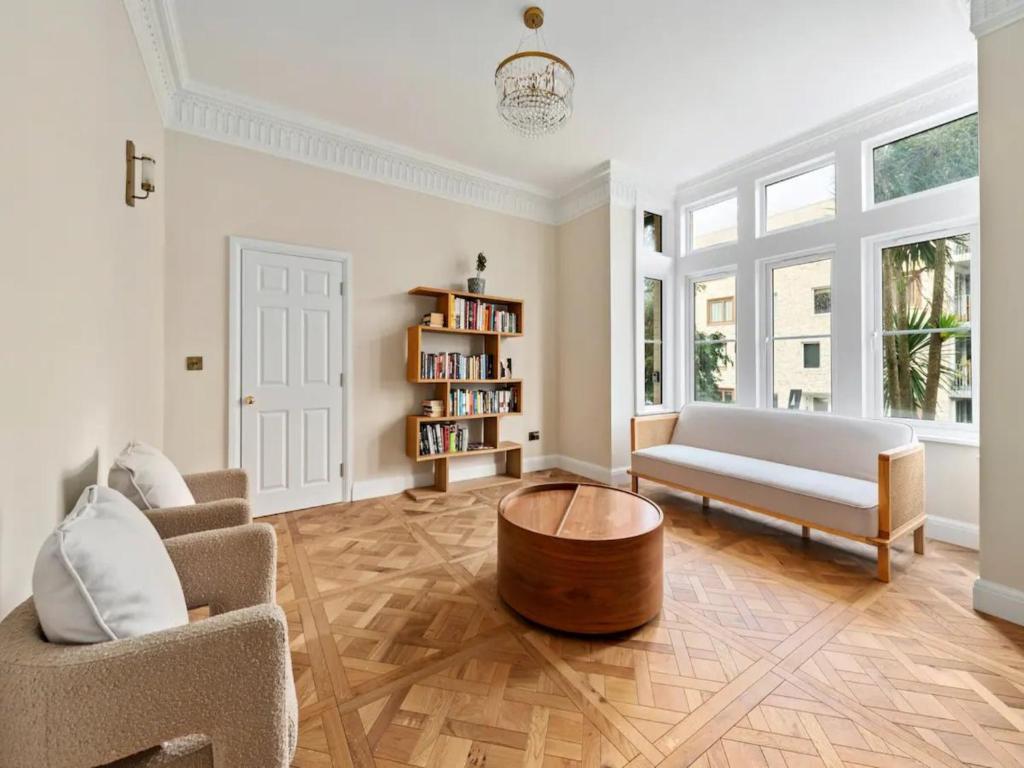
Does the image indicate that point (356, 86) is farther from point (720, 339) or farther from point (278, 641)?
point (720, 339)

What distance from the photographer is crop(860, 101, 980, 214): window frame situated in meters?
2.92

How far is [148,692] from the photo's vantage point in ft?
2.60

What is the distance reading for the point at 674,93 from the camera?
10.2ft

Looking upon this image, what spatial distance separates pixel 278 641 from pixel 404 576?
165 cm

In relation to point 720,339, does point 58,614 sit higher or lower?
lower

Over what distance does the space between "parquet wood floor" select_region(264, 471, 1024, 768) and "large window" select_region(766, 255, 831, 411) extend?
147cm

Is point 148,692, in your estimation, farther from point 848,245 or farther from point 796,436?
point 848,245

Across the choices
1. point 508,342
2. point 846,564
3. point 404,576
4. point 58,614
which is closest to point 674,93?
point 508,342

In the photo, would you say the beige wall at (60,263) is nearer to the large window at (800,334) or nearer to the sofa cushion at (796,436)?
the sofa cushion at (796,436)

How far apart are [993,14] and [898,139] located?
1406mm

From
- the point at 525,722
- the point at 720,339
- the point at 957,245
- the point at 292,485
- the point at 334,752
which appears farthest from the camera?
the point at 720,339

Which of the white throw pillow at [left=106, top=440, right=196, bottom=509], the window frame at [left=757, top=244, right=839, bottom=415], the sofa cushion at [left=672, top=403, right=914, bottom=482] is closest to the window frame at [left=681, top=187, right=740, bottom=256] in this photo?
the window frame at [left=757, top=244, right=839, bottom=415]

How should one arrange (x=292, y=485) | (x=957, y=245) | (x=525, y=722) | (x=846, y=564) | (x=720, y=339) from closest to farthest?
(x=525, y=722) < (x=846, y=564) < (x=957, y=245) < (x=292, y=485) < (x=720, y=339)

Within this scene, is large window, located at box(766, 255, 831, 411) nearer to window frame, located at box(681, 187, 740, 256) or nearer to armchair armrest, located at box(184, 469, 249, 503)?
window frame, located at box(681, 187, 740, 256)
